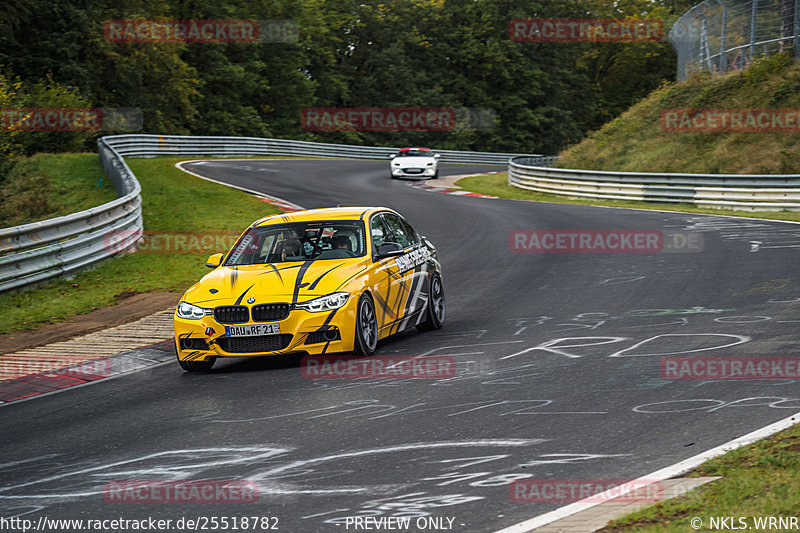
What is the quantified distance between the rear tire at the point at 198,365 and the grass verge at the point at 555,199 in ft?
52.8

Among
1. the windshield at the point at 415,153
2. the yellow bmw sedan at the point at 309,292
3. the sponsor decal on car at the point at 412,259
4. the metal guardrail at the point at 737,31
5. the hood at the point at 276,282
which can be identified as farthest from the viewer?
the windshield at the point at 415,153

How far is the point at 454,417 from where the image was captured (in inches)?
281

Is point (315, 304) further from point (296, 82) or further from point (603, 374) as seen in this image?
point (296, 82)

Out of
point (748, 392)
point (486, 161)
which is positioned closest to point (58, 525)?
point (748, 392)

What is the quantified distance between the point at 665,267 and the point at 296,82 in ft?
199

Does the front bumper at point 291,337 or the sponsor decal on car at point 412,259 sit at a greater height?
the sponsor decal on car at point 412,259

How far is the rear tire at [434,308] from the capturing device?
454 inches

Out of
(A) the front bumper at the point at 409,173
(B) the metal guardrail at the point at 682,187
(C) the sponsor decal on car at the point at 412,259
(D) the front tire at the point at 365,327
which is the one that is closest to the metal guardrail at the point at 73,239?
(C) the sponsor decal on car at the point at 412,259

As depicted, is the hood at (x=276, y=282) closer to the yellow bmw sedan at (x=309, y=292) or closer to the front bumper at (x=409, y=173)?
the yellow bmw sedan at (x=309, y=292)

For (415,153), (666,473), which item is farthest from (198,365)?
(415,153)

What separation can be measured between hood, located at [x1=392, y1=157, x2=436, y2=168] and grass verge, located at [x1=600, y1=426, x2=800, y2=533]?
115 feet

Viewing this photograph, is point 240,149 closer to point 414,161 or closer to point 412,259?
point 414,161

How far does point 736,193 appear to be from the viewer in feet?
82.6

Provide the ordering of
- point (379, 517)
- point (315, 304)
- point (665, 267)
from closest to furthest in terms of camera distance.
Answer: point (379, 517)
point (315, 304)
point (665, 267)
